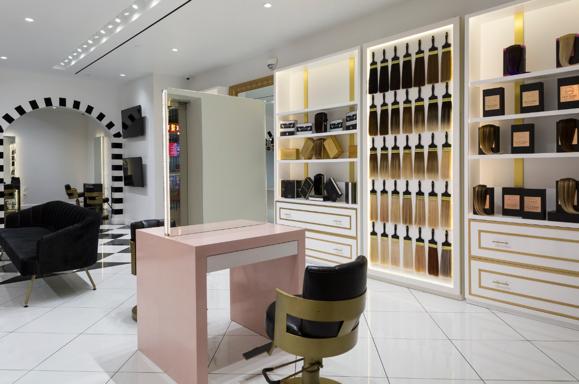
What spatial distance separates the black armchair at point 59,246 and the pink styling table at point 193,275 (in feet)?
5.67

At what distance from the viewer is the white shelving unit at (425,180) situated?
3.99 meters

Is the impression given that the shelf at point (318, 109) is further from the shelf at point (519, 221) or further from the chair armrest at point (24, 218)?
the chair armrest at point (24, 218)

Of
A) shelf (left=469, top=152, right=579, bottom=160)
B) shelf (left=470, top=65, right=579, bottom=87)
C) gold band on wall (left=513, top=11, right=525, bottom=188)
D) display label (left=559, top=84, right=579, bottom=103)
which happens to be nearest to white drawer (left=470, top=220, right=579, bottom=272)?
gold band on wall (left=513, top=11, right=525, bottom=188)

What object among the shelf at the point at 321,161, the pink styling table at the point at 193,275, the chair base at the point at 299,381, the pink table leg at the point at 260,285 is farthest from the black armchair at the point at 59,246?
the chair base at the point at 299,381

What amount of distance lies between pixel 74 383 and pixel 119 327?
91 centimetres

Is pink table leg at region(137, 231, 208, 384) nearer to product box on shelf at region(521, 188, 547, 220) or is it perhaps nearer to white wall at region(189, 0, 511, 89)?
product box on shelf at region(521, 188, 547, 220)

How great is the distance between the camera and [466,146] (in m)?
3.90

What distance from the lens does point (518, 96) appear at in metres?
3.76

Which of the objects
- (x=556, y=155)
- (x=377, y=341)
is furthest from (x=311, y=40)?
(x=377, y=341)

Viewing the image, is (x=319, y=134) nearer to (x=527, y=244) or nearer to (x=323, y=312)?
(x=527, y=244)

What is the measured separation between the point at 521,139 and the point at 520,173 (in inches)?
15.2

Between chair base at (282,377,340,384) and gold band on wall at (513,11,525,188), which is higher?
gold band on wall at (513,11,525,188)

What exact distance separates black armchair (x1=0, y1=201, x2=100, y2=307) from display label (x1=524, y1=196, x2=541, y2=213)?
13.9 ft

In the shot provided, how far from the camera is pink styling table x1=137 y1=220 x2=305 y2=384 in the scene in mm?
2371
